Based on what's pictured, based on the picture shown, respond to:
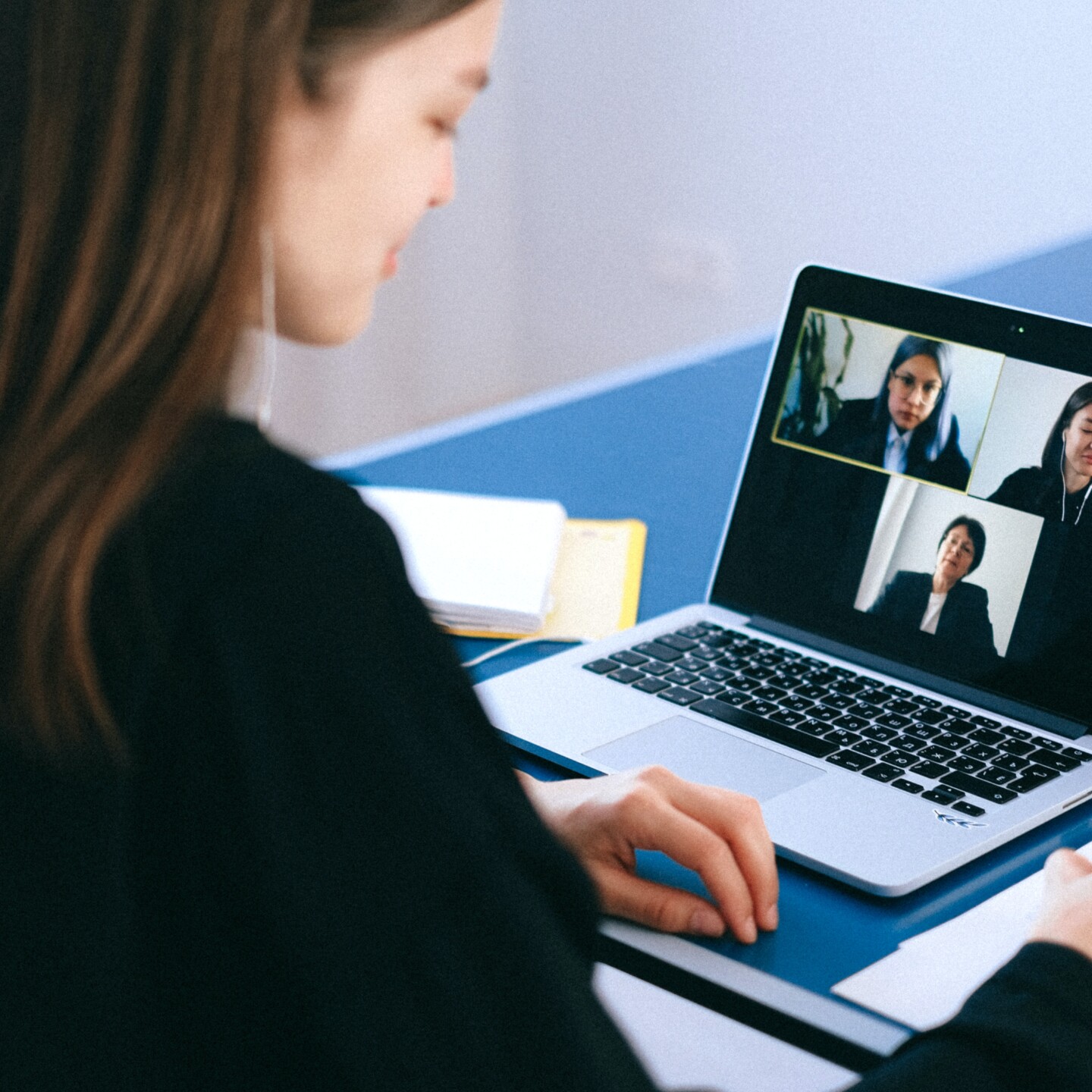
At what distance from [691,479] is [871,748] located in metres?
0.56

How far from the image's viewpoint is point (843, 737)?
968mm

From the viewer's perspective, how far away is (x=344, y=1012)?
56cm

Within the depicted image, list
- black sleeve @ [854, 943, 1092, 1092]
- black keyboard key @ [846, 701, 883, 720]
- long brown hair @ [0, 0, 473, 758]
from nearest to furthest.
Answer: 1. long brown hair @ [0, 0, 473, 758]
2. black sleeve @ [854, 943, 1092, 1092]
3. black keyboard key @ [846, 701, 883, 720]

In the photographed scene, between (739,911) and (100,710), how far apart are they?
375 mm

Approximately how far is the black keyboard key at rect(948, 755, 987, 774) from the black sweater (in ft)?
1.31

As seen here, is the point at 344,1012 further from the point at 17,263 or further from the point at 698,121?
the point at 698,121

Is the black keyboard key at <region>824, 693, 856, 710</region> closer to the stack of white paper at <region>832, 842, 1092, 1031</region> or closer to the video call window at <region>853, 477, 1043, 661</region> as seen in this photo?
the video call window at <region>853, 477, 1043, 661</region>

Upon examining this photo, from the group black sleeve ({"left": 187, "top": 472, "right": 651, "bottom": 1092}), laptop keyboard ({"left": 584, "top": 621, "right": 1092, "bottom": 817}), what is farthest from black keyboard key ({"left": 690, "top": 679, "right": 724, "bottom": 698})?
black sleeve ({"left": 187, "top": 472, "right": 651, "bottom": 1092})

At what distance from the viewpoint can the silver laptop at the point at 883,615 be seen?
920 millimetres

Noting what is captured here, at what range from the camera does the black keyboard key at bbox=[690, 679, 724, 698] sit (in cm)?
104

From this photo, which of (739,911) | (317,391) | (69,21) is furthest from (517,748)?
(317,391)

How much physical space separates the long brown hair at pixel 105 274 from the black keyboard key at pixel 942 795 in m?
0.51

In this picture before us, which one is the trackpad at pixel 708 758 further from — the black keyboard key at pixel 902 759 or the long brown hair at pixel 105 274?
the long brown hair at pixel 105 274

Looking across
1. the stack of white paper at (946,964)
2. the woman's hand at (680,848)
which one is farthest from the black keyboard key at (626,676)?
the stack of white paper at (946,964)
